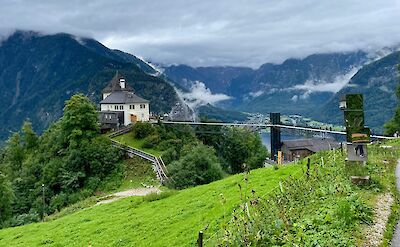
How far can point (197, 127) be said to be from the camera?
90125mm

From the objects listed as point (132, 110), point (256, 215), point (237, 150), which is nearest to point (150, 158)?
point (132, 110)

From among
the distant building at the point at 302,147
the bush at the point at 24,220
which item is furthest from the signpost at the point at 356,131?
the distant building at the point at 302,147

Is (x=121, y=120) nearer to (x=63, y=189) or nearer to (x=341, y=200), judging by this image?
(x=63, y=189)

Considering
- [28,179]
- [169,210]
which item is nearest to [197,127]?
[28,179]

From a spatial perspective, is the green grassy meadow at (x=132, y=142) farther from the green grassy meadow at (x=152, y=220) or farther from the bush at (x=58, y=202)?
the green grassy meadow at (x=152, y=220)

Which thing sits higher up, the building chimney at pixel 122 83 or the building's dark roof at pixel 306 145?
the building chimney at pixel 122 83

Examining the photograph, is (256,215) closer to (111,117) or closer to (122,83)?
(111,117)

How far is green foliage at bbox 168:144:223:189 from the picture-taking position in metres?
57.0

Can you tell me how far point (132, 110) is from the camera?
86.8 metres

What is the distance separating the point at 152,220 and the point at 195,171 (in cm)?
2836

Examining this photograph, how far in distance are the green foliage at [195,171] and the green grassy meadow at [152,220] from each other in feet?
55.1

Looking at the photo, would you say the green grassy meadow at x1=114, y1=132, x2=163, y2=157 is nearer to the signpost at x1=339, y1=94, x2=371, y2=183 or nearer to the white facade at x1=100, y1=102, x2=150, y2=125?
the white facade at x1=100, y1=102, x2=150, y2=125

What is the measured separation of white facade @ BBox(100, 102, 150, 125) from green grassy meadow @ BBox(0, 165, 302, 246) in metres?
45.7

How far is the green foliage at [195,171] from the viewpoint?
5700cm
